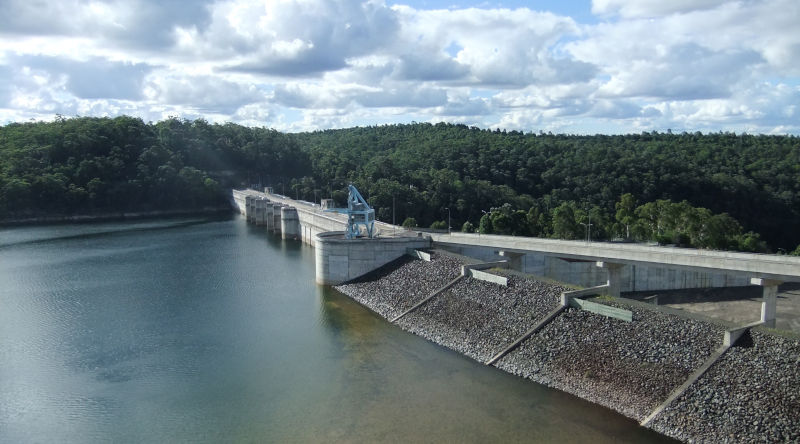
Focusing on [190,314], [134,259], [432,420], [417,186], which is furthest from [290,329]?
[417,186]

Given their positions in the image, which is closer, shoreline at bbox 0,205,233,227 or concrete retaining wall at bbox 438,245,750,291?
concrete retaining wall at bbox 438,245,750,291

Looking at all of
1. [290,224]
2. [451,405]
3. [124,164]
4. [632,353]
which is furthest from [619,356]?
[124,164]

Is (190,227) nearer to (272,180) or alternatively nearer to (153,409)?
(272,180)

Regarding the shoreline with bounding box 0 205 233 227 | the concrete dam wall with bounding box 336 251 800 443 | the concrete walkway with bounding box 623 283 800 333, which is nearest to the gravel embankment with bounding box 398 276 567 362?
the concrete dam wall with bounding box 336 251 800 443

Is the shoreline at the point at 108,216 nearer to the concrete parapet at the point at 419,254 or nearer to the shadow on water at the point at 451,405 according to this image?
the concrete parapet at the point at 419,254

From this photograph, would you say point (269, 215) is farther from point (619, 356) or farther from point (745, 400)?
point (745, 400)

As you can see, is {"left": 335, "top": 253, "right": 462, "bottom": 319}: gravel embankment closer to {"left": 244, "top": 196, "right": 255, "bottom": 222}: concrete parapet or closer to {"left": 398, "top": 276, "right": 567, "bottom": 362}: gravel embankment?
{"left": 398, "top": 276, "right": 567, "bottom": 362}: gravel embankment
